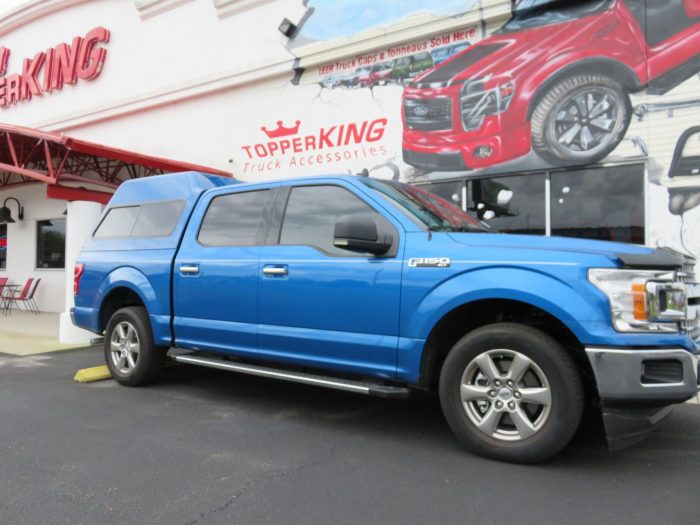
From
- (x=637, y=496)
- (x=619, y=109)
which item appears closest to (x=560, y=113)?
(x=619, y=109)

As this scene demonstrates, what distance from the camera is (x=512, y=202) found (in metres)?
8.43

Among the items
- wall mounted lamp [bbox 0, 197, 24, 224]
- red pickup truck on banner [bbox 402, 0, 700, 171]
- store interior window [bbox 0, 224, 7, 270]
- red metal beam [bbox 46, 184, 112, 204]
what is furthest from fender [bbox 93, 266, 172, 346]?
store interior window [bbox 0, 224, 7, 270]

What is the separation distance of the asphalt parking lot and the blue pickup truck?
0.32m

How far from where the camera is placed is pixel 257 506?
287 cm

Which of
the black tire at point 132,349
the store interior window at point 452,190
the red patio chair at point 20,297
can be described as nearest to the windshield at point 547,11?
the store interior window at point 452,190

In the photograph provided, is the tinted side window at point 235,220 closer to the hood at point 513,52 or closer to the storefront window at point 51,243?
the hood at point 513,52

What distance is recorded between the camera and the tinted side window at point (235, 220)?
464 centimetres

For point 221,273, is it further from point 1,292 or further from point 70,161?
point 1,292

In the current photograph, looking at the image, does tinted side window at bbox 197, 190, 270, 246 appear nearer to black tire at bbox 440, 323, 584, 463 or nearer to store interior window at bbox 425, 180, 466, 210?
black tire at bbox 440, 323, 584, 463

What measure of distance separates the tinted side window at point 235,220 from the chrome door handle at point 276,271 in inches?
12.3

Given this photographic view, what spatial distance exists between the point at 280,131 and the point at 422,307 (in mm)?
8307

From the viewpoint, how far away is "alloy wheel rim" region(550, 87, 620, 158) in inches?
299

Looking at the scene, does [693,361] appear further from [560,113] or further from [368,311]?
[560,113]

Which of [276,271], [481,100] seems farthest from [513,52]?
[276,271]
